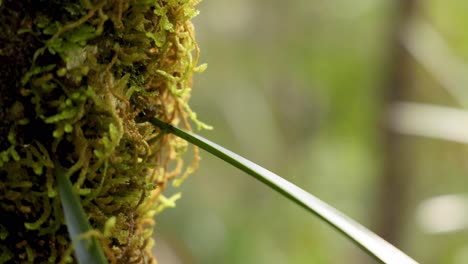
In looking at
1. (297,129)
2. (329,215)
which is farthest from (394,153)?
(329,215)

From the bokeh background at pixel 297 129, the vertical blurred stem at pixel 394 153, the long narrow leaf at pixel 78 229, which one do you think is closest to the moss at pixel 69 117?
the long narrow leaf at pixel 78 229

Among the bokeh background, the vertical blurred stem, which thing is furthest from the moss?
the bokeh background

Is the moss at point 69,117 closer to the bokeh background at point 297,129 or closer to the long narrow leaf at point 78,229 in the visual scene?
the long narrow leaf at point 78,229

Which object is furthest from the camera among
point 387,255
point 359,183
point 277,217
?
point 359,183

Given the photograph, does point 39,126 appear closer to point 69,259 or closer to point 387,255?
point 69,259

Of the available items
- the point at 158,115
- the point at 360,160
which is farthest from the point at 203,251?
the point at 158,115

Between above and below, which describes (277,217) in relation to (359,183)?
below
